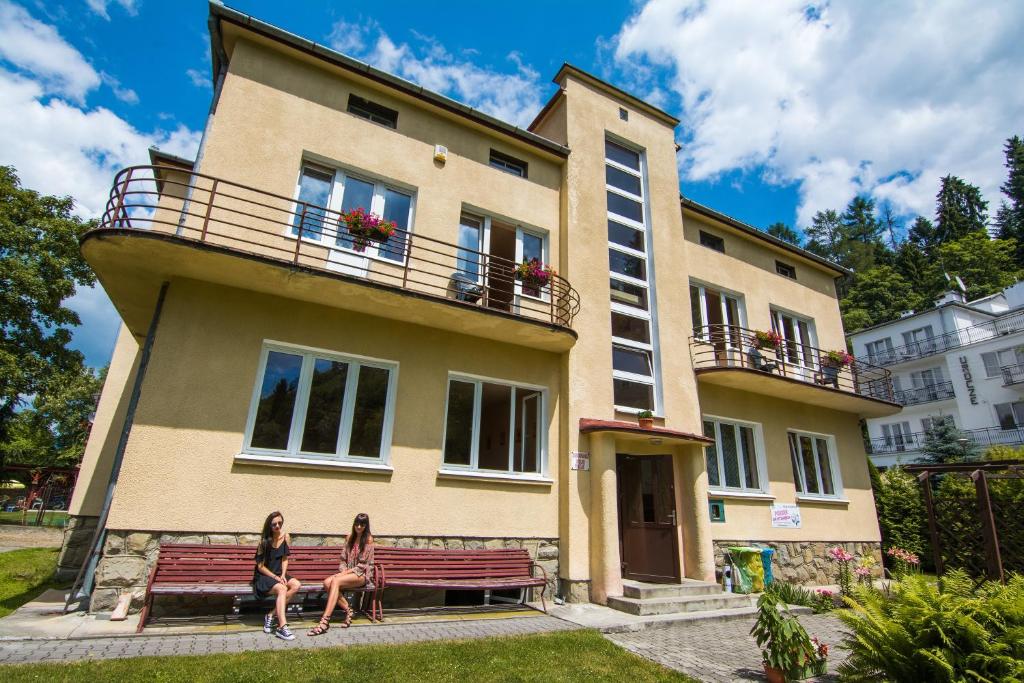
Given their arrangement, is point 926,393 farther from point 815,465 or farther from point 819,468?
point 815,465

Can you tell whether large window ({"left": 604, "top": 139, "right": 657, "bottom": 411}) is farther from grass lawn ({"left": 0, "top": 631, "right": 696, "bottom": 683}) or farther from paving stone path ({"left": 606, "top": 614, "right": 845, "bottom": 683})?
grass lawn ({"left": 0, "top": 631, "right": 696, "bottom": 683})

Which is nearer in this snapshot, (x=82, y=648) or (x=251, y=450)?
(x=82, y=648)

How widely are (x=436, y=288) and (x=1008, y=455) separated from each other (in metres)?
19.1

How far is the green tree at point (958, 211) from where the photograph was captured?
56094 millimetres

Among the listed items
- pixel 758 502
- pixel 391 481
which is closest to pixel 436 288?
pixel 391 481

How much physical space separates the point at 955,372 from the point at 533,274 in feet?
111

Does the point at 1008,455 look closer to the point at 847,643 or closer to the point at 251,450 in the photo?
the point at 847,643

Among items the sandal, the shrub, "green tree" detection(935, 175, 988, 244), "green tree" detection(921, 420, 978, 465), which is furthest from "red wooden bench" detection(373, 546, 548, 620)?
"green tree" detection(935, 175, 988, 244)

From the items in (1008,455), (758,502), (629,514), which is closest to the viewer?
(629,514)

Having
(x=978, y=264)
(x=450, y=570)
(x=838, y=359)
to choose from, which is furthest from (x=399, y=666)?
(x=978, y=264)

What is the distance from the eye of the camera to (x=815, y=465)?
46.2ft

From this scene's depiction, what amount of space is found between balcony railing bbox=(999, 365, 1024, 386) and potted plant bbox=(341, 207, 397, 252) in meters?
35.2

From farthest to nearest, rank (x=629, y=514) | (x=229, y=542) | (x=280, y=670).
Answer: (x=629, y=514)
(x=229, y=542)
(x=280, y=670)

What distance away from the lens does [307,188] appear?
360 inches
